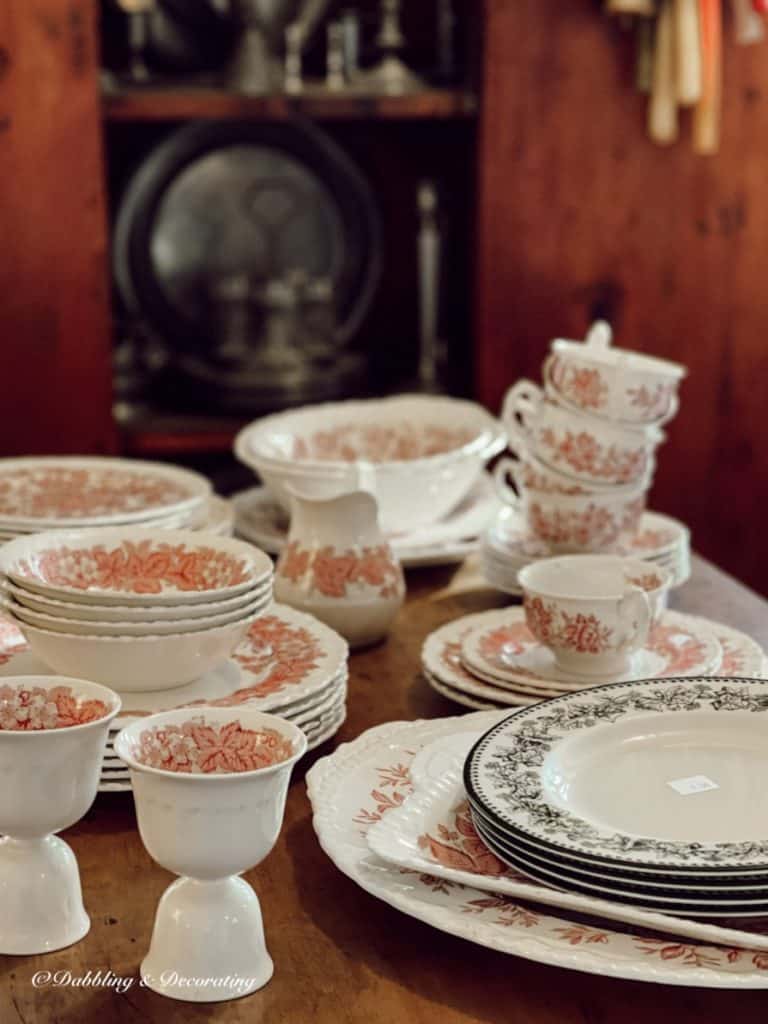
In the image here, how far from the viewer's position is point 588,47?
8.63ft

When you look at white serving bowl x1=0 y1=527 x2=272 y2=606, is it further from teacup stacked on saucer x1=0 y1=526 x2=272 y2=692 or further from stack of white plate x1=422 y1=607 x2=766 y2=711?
stack of white plate x1=422 y1=607 x2=766 y2=711

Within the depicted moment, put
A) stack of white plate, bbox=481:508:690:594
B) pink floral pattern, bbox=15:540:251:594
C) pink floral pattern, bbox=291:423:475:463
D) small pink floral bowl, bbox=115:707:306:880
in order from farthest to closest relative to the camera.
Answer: pink floral pattern, bbox=291:423:475:463 < stack of white plate, bbox=481:508:690:594 < pink floral pattern, bbox=15:540:251:594 < small pink floral bowl, bbox=115:707:306:880

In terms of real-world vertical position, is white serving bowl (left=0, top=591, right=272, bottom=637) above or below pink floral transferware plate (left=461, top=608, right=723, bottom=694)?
above

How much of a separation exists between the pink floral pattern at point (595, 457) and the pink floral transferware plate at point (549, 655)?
192 millimetres

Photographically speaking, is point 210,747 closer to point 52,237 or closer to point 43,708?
point 43,708

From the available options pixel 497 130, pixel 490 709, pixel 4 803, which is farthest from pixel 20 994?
pixel 497 130

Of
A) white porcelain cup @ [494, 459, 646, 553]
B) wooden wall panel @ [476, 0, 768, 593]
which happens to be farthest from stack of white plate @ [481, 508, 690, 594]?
wooden wall panel @ [476, 0, 768, 593]

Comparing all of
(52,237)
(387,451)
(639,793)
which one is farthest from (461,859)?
(52,237)

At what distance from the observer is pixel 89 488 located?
160 cm

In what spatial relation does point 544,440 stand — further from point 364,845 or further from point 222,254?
point 222,254

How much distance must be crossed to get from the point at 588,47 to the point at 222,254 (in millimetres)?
795

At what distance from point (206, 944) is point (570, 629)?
437 mm

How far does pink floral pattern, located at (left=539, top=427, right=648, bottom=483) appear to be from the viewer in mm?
1460

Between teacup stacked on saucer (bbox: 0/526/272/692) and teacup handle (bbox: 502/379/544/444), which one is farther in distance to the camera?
teacup handle (bbox: 502/379/544/444)
